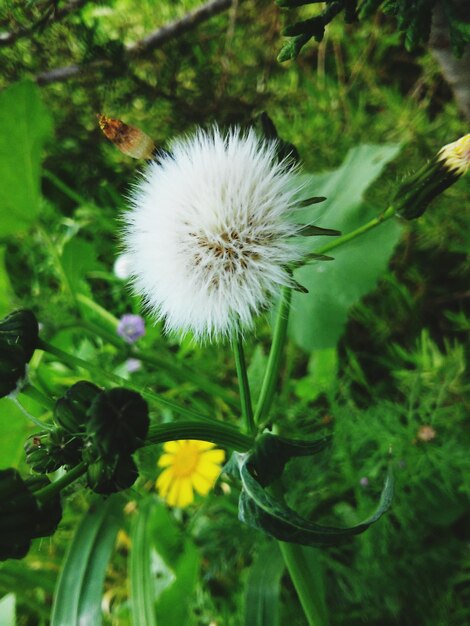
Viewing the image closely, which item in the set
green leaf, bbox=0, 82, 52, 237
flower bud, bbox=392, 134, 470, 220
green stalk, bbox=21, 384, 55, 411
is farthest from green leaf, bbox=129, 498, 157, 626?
flower bud, bbox=392, 134, 470, 220

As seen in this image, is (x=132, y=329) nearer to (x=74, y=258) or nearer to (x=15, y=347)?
(x=74, y=258)

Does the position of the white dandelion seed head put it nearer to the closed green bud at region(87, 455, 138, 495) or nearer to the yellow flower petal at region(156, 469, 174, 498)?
the closed green bud at region(87, 455, 138, 495)

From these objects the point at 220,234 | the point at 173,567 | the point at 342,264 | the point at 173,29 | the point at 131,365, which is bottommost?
the point at 173,567

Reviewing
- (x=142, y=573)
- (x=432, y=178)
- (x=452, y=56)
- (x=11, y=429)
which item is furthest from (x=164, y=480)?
(x=452, y=56)

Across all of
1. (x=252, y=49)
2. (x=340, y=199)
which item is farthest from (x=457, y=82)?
(x=252, y=49)

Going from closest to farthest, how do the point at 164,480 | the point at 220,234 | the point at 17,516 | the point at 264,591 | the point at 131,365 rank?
the point at 17,516, the point at 220,234, the point at 264,591, the point at 164,480, the point at 131,365

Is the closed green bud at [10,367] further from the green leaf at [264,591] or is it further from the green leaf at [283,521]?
the green leaf at [264,591]

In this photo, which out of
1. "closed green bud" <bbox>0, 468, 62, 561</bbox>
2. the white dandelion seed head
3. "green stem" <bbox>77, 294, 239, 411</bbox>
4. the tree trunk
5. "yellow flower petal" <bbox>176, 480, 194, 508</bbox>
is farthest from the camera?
"yellow flower petal" <bbox>176, 480, 194, 508</bbox>
